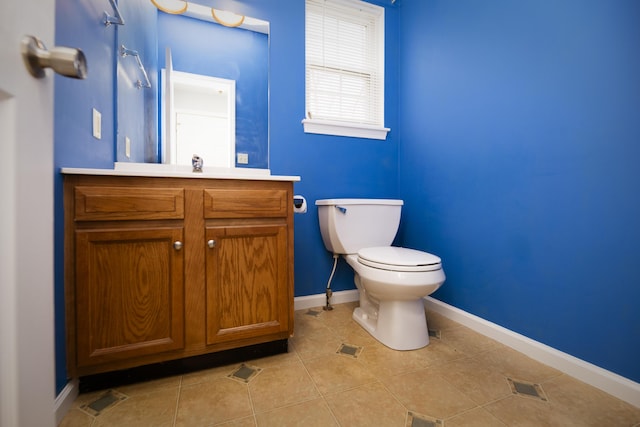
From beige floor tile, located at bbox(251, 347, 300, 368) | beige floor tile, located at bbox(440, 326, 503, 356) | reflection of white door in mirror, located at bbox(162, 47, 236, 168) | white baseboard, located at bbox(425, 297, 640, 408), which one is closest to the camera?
white baseboard, located at bbox(425, 297, 640, 408)

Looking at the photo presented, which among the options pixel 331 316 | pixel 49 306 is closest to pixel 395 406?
pixel 331 316

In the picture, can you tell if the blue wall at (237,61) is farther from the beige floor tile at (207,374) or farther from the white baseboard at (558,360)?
the white baseboard at (558,360)

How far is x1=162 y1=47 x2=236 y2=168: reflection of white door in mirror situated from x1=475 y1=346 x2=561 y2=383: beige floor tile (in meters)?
1.64

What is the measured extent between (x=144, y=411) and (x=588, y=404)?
1535 millimetres

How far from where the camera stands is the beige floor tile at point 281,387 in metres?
1.02

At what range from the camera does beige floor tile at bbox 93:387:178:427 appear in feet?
3.05

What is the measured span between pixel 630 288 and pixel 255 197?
4.66 feet

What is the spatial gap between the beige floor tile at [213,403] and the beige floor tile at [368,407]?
1.01ft

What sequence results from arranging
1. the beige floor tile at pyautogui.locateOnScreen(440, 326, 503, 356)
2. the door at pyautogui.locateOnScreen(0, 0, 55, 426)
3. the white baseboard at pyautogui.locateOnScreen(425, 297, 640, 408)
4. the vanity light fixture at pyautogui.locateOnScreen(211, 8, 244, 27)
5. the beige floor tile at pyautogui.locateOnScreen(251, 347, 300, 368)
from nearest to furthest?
the door at pyautogui.locateOnScreen(0, 0, 55, 426), the white baseboard at pyautogui.locateOnScreen(425, 297, 640, 408), the beige floor tile at pyautogui.locateOnScreen(251, 347, 300, 368), the beige floor tile at pyautogui.locateOnScreen(440, 326, 503, 356), the vanity light fixture at pyautogui.locateOnScreen(211, 8, 244, 27)

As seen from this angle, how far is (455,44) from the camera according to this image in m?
1.71

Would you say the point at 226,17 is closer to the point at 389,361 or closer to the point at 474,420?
the point at 389,361

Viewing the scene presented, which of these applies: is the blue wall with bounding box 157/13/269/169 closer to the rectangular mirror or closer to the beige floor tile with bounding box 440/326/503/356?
the rectangular mirror

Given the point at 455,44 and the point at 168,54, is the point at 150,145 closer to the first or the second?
Answer: the point at 168,54

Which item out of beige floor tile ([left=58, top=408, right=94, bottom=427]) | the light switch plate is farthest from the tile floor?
the light switch plate
